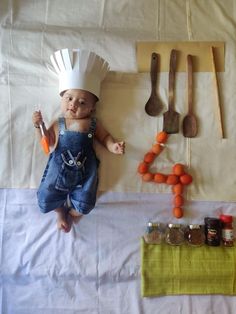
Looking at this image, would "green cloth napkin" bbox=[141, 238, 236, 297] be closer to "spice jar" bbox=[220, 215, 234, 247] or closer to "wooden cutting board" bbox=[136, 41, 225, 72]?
"spice jar" bbox=[220, 215, 234, 247]

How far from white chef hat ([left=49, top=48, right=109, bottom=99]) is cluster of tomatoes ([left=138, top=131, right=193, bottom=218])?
0.24 meters

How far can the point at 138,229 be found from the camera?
1017mm

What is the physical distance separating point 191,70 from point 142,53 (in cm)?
16

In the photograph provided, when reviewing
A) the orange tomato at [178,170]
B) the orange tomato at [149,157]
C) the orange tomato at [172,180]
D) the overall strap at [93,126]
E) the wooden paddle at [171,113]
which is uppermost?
the wooden paddle at [171,113]

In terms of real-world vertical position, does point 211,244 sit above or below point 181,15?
below

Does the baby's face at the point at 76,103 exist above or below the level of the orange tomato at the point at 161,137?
above

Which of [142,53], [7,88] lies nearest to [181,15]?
[142,53]

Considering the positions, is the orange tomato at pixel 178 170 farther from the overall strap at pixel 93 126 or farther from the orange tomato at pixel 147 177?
the overall strap at pixel 93 126

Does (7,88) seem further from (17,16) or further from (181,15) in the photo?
(181,15)

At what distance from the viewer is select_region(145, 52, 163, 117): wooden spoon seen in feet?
3.47

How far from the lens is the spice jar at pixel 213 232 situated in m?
0.99

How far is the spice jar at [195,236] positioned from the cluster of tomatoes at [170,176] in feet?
0.16

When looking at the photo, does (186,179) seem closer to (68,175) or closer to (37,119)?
(68,175)

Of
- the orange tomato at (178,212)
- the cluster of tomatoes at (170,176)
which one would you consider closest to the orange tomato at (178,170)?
the cluster of tomatoes at (170,176)
